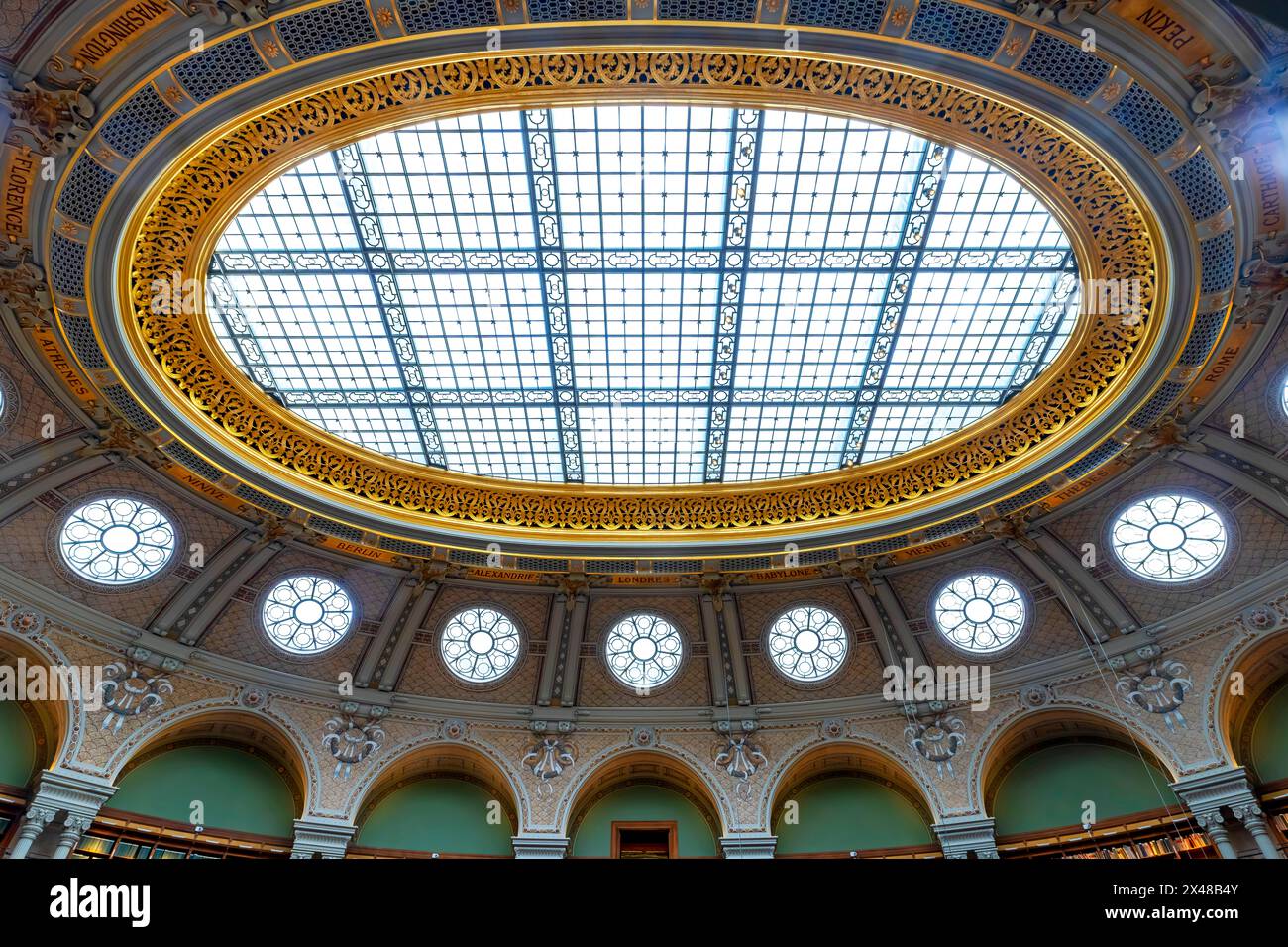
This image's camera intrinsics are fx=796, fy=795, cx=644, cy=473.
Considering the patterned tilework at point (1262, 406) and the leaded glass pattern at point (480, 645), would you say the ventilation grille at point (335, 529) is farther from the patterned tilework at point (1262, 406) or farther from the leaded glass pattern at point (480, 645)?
the patterned tilework at point (1262, 406)

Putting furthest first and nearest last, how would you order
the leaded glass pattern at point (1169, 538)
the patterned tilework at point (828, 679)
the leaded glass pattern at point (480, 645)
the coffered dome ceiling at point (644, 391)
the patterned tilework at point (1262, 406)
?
the leaded glass pattern at point (480, 645), the patterned tilework at point (828, 679), the leaded glass pattern at point (1169, 538), the patterned tilework at point (1262, 406), the coffered dome ceiling at point (644, 391)

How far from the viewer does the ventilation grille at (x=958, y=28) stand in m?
12.1

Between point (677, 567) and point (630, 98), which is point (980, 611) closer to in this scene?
point (677, 567)

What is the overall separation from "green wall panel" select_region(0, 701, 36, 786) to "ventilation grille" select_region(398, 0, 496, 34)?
17911mm

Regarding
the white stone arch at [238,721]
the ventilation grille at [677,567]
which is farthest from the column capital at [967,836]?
the white stone arch at [238,721]

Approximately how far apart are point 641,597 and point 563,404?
6.41 metres

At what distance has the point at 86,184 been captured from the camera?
531 inches

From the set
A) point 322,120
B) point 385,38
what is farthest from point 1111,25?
point 322,120

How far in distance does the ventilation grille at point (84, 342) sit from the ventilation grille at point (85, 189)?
232 cm

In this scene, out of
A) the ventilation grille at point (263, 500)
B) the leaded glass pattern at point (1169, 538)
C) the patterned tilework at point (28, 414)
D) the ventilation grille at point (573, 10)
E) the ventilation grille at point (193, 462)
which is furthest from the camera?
the ventilation grille at point (263, 500)

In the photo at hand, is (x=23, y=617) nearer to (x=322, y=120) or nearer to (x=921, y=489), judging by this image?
(x=322, y=120)

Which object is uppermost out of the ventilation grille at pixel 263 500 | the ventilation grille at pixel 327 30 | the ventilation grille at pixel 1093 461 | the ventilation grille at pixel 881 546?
the ventilation grille at pixel 881 546

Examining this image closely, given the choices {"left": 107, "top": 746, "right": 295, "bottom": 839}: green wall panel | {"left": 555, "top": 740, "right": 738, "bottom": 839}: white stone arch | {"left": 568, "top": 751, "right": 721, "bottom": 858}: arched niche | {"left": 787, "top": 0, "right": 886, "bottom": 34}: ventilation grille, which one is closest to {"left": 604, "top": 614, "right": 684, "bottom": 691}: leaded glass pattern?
{"left": 555, "top": 740, "right": 738, "bottom": 839}: white stone arch

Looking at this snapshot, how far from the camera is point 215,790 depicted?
68.1 ft
